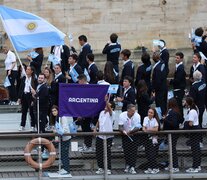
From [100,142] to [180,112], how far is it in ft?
8.57

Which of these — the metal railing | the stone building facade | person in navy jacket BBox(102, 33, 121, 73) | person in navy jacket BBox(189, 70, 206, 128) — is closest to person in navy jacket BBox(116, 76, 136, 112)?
the metal railing

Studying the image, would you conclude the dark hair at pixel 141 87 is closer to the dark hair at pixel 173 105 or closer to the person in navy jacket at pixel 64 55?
the dark hair at pixel 173 105

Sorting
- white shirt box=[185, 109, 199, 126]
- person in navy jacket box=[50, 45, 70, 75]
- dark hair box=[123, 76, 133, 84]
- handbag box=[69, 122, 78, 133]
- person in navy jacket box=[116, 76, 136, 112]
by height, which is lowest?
handbag box=[69, 122, 78, 133]

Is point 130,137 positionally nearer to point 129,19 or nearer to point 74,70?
point 74,70

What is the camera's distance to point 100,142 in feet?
59.6

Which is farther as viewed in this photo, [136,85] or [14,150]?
[136,85]

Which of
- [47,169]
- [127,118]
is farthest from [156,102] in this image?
[47,169]

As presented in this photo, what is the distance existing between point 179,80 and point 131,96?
5.95ft

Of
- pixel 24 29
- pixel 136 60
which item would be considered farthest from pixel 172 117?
pixel 136 60

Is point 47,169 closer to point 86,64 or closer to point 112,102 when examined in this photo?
point 112,102

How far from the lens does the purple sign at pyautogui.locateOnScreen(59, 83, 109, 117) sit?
18.7 m

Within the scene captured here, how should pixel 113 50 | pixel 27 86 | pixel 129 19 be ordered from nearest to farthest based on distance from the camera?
pixel 27 86
pixel 113 50
pixel 129 19

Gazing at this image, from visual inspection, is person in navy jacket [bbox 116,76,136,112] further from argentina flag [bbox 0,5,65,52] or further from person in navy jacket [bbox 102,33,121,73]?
person in navy jacket [bbox 102,33,121,73]

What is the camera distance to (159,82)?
2048cm
